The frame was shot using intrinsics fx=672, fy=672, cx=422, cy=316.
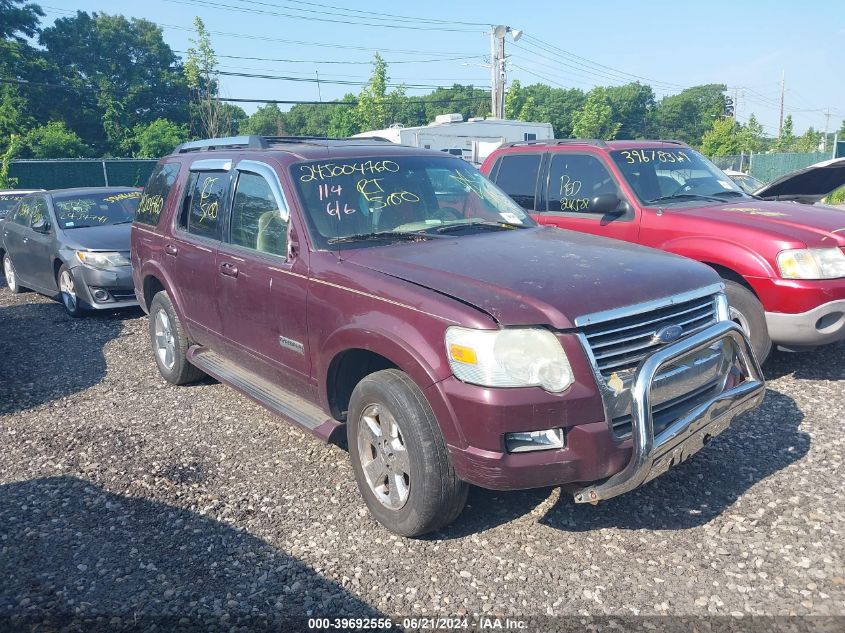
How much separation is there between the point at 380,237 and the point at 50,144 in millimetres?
37352

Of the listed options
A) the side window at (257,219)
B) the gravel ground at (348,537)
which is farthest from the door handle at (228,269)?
the gravel ground at (348,537)

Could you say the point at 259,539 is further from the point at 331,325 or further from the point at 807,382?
the point at 807,382

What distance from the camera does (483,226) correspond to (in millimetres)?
4418

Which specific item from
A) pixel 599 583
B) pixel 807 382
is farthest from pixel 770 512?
pixel 807 382

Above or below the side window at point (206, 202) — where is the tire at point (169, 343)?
below

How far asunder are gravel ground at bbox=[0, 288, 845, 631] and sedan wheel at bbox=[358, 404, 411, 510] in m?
0.26

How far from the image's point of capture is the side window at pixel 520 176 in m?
7.16

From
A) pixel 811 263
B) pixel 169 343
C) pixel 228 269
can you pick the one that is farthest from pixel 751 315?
pixel 169 343

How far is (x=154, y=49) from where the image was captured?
2486 inches

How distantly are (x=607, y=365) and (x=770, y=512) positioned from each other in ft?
4.70

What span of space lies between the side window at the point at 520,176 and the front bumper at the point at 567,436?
4.35m

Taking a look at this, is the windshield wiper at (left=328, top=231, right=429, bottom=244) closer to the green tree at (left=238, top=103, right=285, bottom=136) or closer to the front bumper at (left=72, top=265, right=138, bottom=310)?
the front bumper at (left=72, top=265, right=138, bottom=310)

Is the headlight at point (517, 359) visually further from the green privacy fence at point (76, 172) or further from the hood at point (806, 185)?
the green privacy fence at point (76, 172)

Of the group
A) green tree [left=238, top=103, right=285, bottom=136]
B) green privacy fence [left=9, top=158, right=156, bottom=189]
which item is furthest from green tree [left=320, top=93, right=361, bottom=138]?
green privacy fence [left=9, top=158, right=156, bottom=189]
